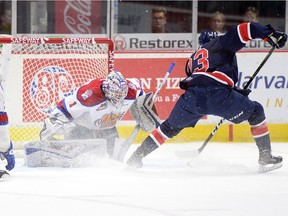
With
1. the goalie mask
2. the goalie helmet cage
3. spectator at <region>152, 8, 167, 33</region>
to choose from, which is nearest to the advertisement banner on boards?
spectator at <region>152, 8, 167, 33</region>

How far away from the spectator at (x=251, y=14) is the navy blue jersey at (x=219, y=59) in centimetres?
354

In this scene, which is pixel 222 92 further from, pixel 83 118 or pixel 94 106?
pixel 83 118

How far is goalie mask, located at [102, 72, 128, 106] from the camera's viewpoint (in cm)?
627

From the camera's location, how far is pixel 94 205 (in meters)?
4.80

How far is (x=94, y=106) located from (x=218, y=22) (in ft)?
11.3

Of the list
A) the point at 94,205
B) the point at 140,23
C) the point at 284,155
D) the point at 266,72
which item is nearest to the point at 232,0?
the point at 140,23

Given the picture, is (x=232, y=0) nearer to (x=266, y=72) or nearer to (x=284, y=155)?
(x=266, y=72)

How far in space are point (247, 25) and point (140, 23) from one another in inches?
140

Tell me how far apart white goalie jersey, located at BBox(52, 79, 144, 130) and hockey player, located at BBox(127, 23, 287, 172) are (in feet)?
1.38

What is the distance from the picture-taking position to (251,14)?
31.7 feet

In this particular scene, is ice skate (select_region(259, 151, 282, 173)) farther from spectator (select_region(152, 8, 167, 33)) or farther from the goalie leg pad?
spectator (select_region(152, 8, 167, 33))

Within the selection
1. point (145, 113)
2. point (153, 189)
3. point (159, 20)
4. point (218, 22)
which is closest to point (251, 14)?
point (218, 22)

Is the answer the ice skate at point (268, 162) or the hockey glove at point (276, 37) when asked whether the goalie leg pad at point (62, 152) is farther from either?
the hockey glove at point (276, 37)

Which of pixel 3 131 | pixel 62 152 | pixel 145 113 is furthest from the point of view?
pixel 145 113
